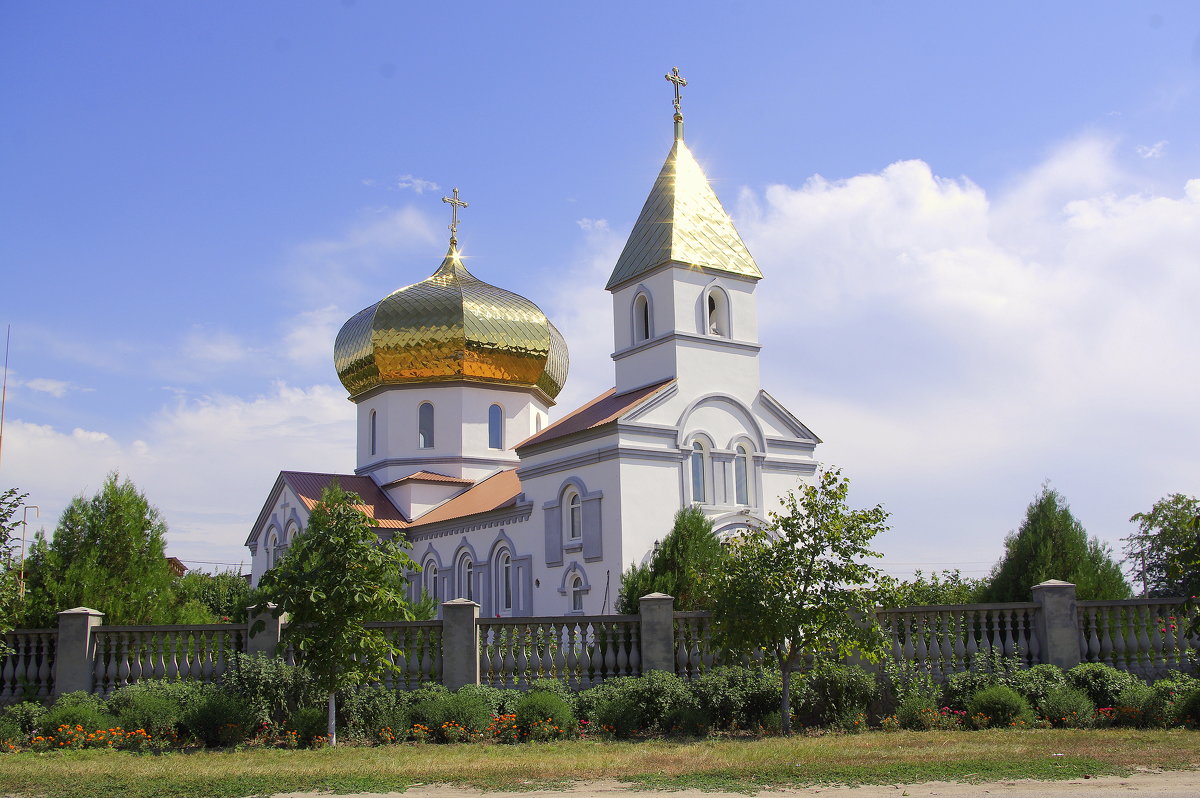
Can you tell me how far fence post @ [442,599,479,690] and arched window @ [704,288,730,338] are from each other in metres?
15.6

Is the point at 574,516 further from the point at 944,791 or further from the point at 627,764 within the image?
the point at 944,791

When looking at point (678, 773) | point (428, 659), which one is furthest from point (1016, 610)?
point (428, 659)

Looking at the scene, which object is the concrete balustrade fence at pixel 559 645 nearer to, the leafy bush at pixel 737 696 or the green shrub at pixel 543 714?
the leafy bush at pixel 737 696

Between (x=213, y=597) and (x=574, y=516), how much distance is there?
2074 cm

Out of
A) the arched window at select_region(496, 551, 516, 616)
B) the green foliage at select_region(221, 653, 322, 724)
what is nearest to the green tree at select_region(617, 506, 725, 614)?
the arched window at select_region(496, 551, 516, 616)

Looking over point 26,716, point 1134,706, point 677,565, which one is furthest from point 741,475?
point 26,716

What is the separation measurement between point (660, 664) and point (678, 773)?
16.7 ft

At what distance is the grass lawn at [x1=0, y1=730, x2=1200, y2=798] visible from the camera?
1182 centimetres

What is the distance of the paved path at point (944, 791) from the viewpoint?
34.9ft

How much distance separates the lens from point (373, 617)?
53.2 feet

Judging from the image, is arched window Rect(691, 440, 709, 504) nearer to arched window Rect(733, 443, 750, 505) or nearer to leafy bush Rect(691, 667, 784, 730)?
arched window Rect(733, 443, 750, 505)

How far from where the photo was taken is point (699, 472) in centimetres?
2955

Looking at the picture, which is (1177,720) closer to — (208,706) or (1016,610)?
(1016,610)

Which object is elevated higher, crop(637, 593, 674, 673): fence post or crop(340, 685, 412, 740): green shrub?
crop(637, 593, 674, 673): fence post
